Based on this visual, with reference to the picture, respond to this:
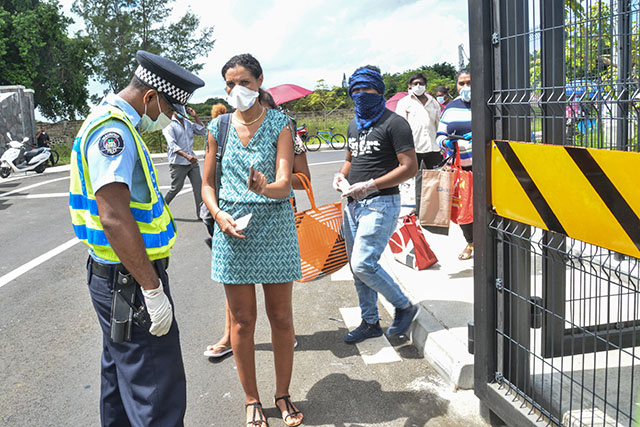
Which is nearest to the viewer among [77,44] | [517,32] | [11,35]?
[517,32]

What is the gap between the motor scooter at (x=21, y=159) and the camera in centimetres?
1694

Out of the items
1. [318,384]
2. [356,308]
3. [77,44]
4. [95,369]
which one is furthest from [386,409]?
[77,44]

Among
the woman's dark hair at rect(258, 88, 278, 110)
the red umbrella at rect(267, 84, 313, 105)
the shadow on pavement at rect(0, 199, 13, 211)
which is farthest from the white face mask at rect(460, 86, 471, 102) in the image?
the shadow on pavement at rect(0, 199, 13, 211)

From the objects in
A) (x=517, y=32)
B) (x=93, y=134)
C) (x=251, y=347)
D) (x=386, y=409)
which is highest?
(x=517, y=32)

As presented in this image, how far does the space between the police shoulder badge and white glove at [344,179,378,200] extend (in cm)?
208

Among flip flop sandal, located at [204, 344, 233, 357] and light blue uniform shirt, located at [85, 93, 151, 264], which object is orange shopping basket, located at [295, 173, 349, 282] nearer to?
flip flop sandal, located at [204, 344, 233, 357]

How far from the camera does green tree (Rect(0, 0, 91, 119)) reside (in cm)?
3372

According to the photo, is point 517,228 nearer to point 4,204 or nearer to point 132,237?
point 132,237

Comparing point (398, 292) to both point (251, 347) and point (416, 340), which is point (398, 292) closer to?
point (416, 340)

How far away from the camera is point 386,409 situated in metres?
3.53

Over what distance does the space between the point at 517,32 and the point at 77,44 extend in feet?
140

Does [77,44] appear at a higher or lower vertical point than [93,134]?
higher

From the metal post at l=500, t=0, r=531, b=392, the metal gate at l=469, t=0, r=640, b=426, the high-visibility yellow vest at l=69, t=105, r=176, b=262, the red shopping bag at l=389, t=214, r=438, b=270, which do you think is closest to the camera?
the metal gate at l=469, t=0, r=640, b=426

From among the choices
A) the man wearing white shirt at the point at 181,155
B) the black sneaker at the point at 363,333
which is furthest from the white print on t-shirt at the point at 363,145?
the man wearing white shirt at the point at 181,155
